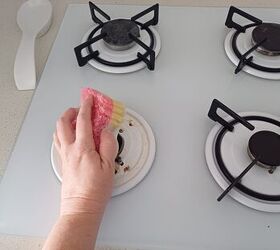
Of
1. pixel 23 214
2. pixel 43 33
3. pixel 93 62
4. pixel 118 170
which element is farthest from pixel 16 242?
pixel 43 33

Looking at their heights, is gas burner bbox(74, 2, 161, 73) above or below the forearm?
above

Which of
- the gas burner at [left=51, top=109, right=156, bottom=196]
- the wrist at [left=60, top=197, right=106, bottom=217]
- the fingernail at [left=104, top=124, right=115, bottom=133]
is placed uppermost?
the fingernail at [left=104, top=124, right=115, bottom=133]

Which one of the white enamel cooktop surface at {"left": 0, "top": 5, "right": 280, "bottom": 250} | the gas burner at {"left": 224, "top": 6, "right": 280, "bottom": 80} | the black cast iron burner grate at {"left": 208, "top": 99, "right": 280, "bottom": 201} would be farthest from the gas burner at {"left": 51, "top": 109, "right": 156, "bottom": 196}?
the gas burner at {"left": 224, "top": 6, "right": 280, "bottom": 80}

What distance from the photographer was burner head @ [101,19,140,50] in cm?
62

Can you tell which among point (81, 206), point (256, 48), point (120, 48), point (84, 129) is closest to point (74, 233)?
point (81, 206)

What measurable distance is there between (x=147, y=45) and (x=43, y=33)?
300mm

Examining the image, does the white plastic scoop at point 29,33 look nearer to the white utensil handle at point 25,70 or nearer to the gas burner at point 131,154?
the white utensil handle at point 25,70

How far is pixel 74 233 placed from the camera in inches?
16.5

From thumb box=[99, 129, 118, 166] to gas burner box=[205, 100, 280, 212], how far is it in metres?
0.16

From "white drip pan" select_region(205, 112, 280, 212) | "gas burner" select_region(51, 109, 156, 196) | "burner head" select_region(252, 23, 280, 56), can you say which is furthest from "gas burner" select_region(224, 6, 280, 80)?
"gas burner" select_region(51, 109, 156, 196)

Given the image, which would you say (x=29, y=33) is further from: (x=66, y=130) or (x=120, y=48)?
(x=66, y=130)

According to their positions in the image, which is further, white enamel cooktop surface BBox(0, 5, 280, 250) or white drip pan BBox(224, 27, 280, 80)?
white drip pan BBox(224, 27, 280, 80)

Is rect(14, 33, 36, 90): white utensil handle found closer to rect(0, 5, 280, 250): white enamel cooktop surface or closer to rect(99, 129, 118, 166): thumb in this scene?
rect(0, 5, 280, 250): white enamel cooktop surface

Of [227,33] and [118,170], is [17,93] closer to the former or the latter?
[118,170]
